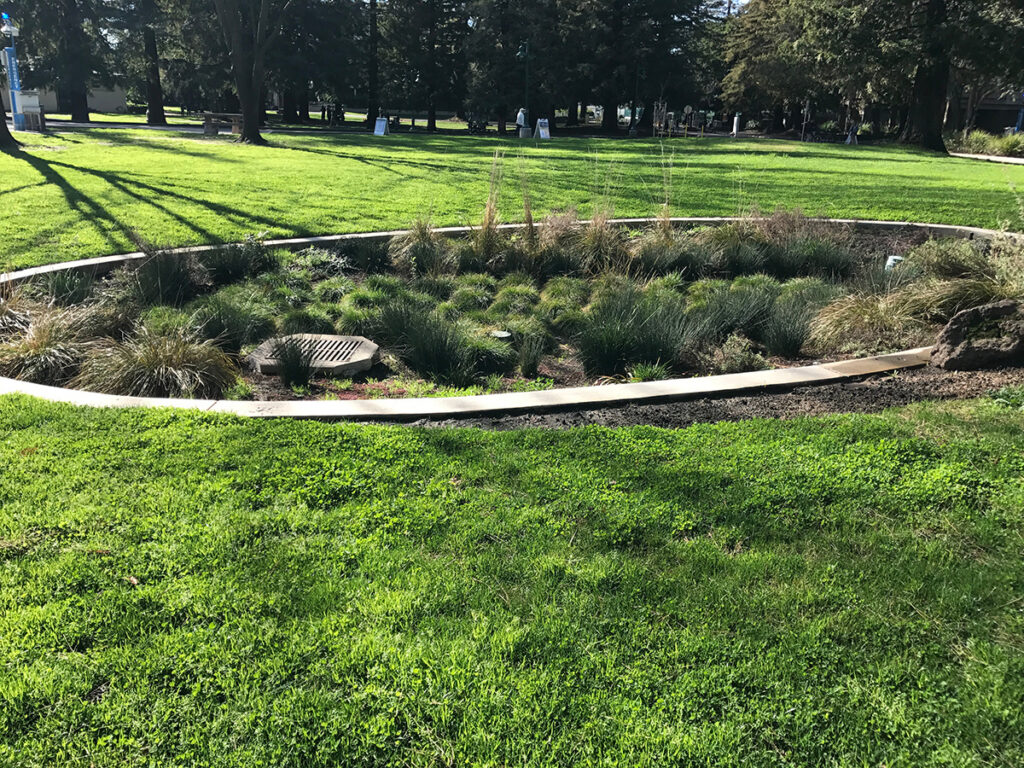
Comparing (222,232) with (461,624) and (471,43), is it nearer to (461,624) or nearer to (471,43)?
(461,624)

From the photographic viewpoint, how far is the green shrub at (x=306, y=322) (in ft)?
19.1

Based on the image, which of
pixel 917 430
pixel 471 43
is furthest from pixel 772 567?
pixel 471 43

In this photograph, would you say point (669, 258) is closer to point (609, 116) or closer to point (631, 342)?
point (631, 342)

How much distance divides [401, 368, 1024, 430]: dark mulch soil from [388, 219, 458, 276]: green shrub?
3724mm

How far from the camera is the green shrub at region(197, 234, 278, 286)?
22.8 ft

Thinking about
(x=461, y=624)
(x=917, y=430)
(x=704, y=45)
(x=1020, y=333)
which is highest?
(x=704, y=45)

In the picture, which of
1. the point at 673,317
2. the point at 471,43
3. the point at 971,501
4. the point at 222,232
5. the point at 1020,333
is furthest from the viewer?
the point at 471,43

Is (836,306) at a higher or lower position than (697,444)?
higher

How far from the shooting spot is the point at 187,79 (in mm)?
46219

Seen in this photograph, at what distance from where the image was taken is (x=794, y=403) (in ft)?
13.6

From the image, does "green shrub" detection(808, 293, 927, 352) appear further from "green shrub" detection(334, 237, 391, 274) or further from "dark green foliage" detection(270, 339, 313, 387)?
"green shrub" detection(334, 237, 391, 274)

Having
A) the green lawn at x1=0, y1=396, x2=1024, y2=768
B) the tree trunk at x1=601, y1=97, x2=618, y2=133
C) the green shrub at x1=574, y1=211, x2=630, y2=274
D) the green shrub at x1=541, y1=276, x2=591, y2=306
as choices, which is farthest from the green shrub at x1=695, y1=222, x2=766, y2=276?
the tree trunk at x1=601, y1=97, x2=618, y2=133

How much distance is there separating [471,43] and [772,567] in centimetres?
4508

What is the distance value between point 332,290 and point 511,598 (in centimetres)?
495
